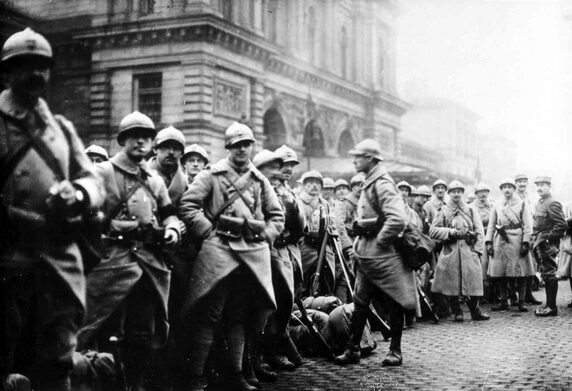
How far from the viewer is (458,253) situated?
442 inches

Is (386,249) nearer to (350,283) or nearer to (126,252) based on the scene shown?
(350,283)

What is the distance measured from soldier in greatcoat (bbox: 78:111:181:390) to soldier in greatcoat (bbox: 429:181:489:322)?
6849mm

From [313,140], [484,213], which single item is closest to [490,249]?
[484,213]

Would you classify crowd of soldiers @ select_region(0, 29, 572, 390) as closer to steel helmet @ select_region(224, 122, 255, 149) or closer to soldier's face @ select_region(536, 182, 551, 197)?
steel helmet @ select_region(224, 122, 255, 149)

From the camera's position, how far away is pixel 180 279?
618cm

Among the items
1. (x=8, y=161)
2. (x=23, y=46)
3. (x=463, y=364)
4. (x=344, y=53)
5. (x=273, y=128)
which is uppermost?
(x=344, y=53)

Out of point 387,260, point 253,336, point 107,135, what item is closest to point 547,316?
point 387,260

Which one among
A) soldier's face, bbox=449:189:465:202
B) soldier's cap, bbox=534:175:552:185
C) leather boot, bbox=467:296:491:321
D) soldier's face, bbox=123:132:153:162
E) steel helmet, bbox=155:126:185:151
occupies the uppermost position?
soldier's cap, bbox=534:175:552:185

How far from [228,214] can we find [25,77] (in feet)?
8.44

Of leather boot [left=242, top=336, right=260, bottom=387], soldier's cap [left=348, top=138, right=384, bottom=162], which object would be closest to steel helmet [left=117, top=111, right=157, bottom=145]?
leather boot [left=242, top=336, right=260, bottom=387]

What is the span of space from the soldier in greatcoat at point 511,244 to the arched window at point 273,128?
19778 millimetres

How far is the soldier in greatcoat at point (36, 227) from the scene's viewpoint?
12.1 ft

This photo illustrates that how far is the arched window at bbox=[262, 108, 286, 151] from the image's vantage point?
31.7 m

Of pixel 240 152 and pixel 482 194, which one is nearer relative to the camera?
pixel 240 152
